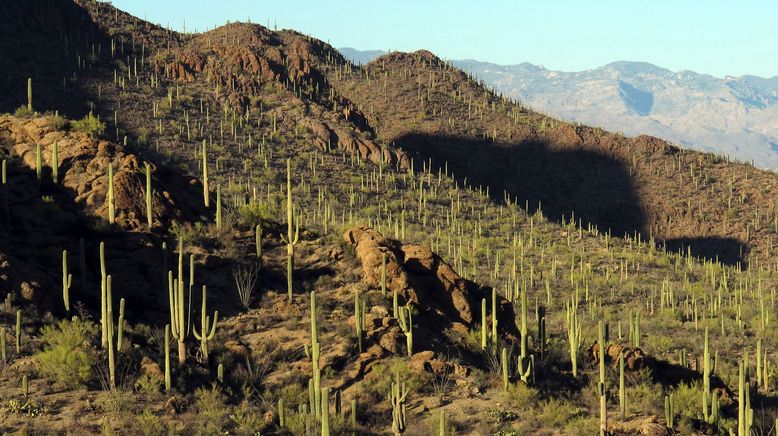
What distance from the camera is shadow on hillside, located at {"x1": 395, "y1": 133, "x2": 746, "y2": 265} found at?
237 feet

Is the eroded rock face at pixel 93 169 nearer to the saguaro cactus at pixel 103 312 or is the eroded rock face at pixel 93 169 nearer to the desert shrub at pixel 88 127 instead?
the desert shrub at pixel 88 127

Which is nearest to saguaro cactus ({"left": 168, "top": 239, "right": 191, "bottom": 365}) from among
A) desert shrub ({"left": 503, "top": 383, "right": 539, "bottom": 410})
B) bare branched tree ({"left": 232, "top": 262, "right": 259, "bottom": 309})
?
bare branched tree ({"left": 232, "top": 262, "right": 259, "bottom": 309})

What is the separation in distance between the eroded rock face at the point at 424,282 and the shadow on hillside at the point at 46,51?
35.4m

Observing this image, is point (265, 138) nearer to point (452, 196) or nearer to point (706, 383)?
point (452, 196)

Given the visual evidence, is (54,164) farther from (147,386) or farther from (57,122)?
(147,386)

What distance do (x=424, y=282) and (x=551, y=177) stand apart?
180ft

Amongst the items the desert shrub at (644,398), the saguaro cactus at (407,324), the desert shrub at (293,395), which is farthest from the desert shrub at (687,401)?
the desert shrub at (293,395)

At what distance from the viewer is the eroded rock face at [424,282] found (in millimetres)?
23828

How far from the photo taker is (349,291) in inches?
944

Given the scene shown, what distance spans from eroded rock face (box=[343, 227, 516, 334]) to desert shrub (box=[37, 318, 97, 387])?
797 cm

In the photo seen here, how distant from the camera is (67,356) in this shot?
18156 millimetres

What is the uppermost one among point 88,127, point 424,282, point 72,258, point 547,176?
point 88,127

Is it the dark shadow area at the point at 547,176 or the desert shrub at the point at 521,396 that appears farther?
the dark shadow area at the point at 547,176

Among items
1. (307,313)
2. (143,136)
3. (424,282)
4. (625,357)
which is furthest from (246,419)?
(143,136)
